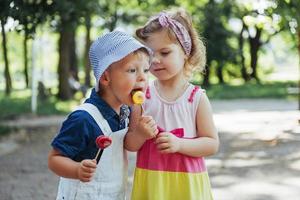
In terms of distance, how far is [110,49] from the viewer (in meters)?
2.12

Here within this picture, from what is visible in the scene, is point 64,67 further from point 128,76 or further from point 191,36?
point 128,76

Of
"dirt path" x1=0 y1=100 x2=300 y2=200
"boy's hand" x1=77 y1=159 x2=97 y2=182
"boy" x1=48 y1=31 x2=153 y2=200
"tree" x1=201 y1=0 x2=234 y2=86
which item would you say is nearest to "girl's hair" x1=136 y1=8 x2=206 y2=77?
"boy" x1=48 y1=31 x2=153 y2=200

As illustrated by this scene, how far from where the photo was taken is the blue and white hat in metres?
2.09

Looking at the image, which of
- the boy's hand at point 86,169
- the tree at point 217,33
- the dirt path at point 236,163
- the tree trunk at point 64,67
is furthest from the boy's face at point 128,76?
the tree at point 217,33

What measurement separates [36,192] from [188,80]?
138 inches

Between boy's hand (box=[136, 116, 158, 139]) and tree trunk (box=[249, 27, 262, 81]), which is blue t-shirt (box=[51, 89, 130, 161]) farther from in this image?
tree trunk (box=[249, 27, 262, 81])

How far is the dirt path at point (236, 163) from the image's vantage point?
17.5 ft

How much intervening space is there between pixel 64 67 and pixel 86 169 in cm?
1725

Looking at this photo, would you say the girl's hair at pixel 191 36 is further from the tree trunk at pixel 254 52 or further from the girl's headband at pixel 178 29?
the tree trunk at pixel 254 52

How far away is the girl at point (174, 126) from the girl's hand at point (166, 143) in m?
0.11

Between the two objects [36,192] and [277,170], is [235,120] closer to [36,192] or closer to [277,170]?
[277,170]

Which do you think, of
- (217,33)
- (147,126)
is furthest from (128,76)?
(217,33)

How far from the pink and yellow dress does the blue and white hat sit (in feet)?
1.08

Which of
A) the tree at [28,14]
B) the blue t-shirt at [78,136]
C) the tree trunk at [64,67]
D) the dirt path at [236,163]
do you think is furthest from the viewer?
the tree trunk at [64,67]
